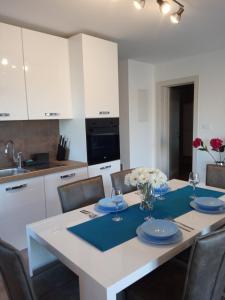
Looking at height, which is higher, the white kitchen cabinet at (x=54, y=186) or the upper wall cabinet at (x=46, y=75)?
the upper wall cabinet at (x=46, y=75)

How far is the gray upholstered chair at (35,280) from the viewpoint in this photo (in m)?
0.96

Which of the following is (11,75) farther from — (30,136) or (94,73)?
(94,73)

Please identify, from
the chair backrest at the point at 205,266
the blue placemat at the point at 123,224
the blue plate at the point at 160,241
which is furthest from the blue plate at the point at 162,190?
the chair backrest at the point at 205,266

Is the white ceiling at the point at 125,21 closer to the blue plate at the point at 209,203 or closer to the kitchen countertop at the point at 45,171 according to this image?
the kitchen countertop at the point at 45,171

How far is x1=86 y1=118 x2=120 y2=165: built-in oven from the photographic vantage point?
2.87 m

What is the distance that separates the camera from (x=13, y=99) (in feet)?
8.04

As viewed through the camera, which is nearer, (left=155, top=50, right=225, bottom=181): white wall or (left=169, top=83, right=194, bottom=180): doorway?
(left=155, top=50, right=225, bottom=181): white wall

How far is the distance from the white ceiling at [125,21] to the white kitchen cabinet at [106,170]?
1561mm

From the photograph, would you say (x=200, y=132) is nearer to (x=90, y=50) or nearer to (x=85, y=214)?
(x=90, y=50)

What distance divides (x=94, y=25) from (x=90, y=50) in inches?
11.4

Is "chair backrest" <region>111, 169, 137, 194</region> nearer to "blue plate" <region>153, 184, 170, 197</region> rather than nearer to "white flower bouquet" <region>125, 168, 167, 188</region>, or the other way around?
"blue plate" <region>153, 184, 170, 197</region>

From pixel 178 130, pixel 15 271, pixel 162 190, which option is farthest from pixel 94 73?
pixel 178 130

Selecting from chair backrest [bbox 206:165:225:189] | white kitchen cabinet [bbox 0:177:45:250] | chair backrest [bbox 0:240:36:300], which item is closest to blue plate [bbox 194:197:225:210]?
chair backrest [bbox 206:165:225:189]

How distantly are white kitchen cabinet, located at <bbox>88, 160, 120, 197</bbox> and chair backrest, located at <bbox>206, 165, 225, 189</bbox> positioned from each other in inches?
46.7
